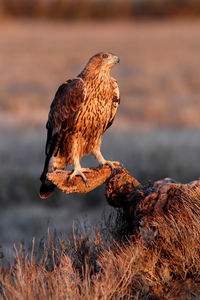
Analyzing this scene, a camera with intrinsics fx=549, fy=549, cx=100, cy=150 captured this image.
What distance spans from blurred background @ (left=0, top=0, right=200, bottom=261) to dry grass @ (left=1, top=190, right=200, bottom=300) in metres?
0.85

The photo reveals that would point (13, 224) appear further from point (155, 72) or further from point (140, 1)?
point (140, 1)

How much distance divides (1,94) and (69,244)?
1617 centimetres

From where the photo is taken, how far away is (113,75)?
2280 cm

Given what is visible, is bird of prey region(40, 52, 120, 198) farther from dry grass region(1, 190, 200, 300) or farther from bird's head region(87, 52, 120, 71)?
dry grass region(1, 190, 200, 300)

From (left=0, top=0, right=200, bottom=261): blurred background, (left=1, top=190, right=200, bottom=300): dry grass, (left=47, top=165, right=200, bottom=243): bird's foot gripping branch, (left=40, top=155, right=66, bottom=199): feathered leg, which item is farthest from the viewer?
(left=0, top=0, right=200, bottom=261): blurred background

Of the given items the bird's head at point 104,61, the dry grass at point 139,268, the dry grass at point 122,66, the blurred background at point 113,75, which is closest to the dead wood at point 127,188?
the dry grass at point 139,268

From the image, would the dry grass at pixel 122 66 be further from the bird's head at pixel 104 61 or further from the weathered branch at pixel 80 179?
the weathered branch at pixel 80 179

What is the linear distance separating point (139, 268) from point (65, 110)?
71.5 inches

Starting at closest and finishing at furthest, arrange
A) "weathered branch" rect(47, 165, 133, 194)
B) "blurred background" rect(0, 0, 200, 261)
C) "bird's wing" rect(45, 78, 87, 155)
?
1. "weathered branch" rect(47, 165, 133, 194)
2. "bird's wing" rect(45, 78, 87, 155)
3. "blurred background" rect(0, 0, 200, 261)

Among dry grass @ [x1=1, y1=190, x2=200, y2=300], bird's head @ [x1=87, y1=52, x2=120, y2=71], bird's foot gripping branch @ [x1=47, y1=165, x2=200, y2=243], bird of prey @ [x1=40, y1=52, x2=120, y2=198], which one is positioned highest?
bird's head @ [x1=87, y1=52, x2=120, y2=71]

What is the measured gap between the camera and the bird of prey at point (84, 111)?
502 cm

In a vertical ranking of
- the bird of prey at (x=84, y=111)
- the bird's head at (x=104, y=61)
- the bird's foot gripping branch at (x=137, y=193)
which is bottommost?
Result: the bird's foot gripping branch at (x=137, y=193)

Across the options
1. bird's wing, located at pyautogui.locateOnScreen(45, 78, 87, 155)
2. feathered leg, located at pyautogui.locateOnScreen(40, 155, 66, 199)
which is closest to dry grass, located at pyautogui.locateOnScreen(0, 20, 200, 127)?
feathered leg, located at pyautogui.locateOnScreen(40, 155, 66, 199)

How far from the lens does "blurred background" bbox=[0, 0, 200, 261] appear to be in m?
9.98
